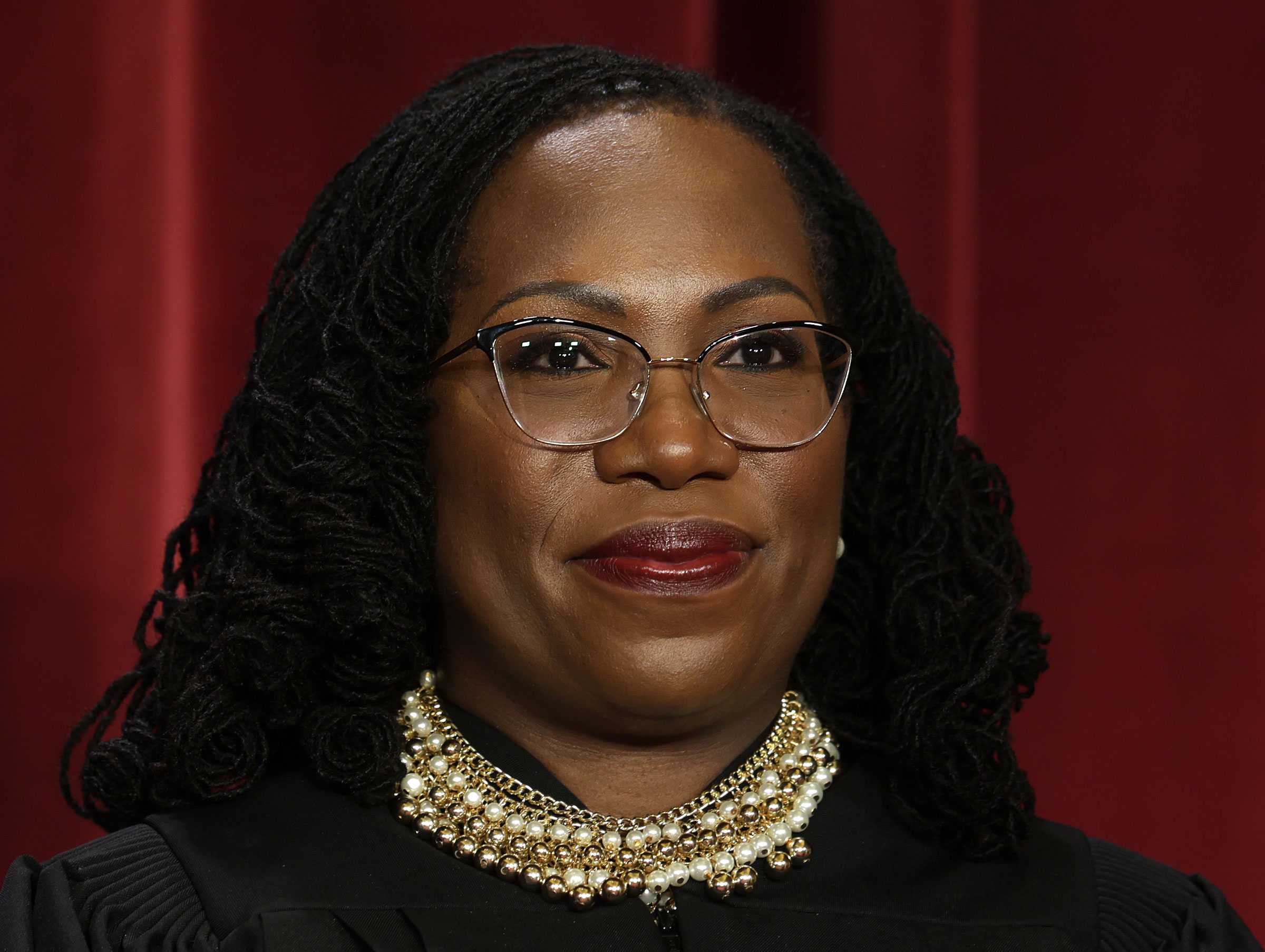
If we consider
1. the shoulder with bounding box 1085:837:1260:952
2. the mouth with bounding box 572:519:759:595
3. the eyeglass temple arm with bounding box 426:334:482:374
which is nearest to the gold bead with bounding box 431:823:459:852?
the mouth with bounding box 572:519:759:595

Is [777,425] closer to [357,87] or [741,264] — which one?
[741,264]

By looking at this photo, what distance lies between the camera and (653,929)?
3.93 feet

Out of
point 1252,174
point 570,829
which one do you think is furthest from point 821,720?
point 1252,174

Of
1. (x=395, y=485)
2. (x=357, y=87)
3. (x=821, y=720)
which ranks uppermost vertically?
(x=357, y=87)

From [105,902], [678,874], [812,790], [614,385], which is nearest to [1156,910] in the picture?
[812,790]

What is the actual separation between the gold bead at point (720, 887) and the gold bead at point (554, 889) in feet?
0.37

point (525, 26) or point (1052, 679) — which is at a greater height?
point (525, 26)

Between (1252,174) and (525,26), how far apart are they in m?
0.85

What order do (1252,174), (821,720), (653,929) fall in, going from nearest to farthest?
(653,929) → (821,720) → (1252,174)

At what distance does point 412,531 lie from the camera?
1267 millimetres

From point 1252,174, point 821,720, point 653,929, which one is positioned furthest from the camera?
point 1252,174

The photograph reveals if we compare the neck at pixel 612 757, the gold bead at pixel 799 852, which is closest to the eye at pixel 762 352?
the neck at pixel 612 757

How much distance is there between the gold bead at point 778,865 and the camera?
126cm

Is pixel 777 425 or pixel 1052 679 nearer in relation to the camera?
pixel 777 425
